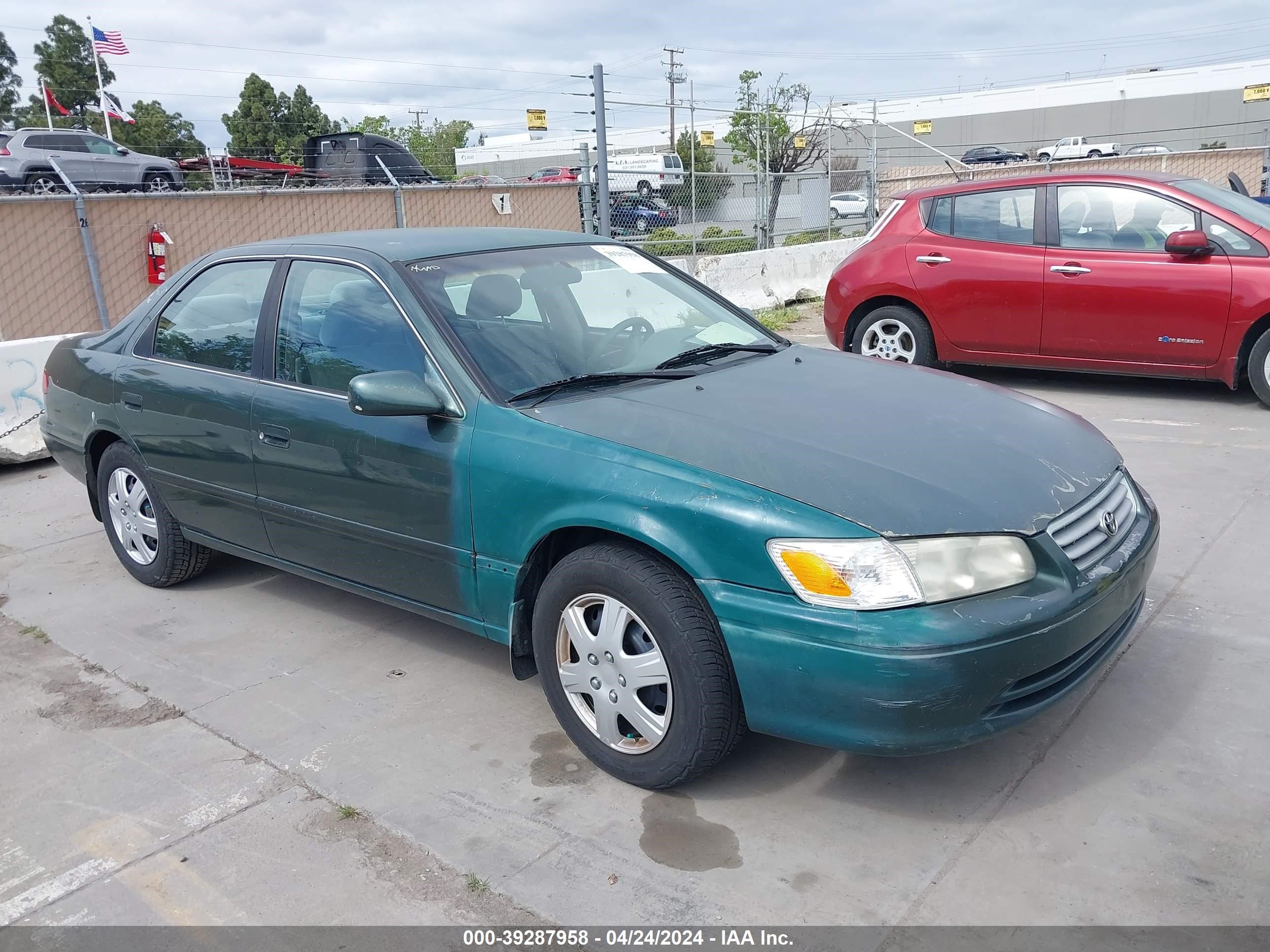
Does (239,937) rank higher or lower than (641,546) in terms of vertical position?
lower

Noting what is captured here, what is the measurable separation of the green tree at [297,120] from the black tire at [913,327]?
160ft

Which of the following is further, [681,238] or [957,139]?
[957,139]

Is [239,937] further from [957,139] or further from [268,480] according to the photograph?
[957,139]

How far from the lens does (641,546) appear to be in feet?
9.55

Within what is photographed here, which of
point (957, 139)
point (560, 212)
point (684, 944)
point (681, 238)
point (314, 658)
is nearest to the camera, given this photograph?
point (684, 944)

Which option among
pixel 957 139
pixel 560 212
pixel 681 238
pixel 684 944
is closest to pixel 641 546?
pixel 684 944

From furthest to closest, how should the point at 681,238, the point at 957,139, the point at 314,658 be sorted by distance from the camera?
the point at 957,139, the point at 681,238, the point at 314,658

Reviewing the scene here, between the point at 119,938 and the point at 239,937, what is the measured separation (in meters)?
0.30

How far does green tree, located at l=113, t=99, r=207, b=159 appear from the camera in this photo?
48875mm

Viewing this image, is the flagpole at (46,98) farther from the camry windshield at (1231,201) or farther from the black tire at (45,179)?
the camry windshield at (1231,201)

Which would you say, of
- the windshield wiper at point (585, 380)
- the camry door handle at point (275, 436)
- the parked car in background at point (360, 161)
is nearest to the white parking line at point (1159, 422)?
the windshield wiper at point (585, 380)

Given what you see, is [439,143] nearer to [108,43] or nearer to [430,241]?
[108,43]

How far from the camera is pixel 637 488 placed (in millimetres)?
2850

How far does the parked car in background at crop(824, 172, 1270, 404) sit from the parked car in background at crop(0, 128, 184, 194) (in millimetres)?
16247
